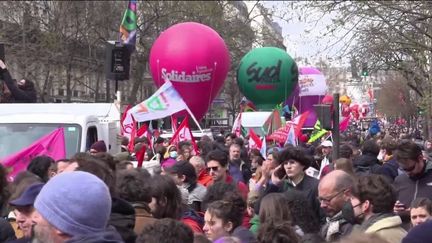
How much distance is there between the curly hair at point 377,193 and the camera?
15.8ft

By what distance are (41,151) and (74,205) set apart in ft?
22.0

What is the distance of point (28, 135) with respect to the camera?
10531 mm

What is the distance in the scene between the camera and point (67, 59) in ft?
118

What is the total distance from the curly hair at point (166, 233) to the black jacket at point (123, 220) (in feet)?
1.89

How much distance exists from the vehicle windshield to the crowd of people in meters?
2.80

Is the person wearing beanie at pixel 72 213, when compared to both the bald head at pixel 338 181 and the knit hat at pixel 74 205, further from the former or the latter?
the bald head at pixel 338 181

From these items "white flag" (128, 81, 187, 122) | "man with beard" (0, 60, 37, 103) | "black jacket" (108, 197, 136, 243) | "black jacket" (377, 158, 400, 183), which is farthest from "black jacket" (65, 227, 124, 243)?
"white flag" (128, 81, 187, 122)

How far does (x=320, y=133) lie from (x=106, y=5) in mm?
20885

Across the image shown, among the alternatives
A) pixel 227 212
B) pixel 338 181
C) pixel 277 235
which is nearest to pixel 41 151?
pixel 227 212

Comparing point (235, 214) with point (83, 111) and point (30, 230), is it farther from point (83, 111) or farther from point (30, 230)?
point (83, 111)

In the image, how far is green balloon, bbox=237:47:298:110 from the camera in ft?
88.8

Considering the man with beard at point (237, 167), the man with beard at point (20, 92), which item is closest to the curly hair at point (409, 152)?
the man with beard at point (237, 167)

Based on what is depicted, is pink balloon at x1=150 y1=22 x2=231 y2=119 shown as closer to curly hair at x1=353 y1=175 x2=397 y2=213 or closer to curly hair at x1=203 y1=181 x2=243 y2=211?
curly hair at x1=203 y1=181 x2=243 y2=211

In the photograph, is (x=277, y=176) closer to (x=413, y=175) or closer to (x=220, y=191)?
(x=413, y=175)
